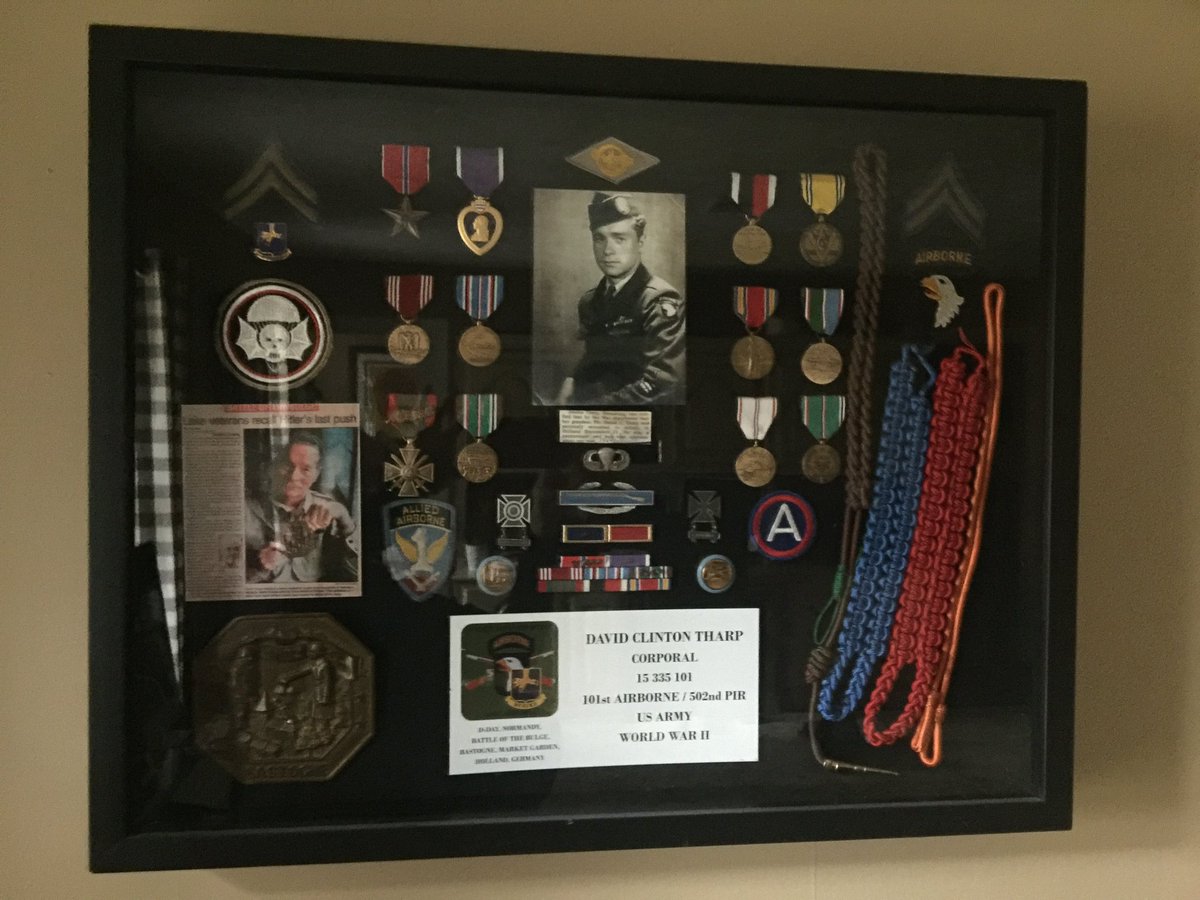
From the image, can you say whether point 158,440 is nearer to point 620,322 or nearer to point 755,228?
point 620,322

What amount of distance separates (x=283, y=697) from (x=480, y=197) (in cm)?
34

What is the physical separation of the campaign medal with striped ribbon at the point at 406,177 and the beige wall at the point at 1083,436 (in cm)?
11

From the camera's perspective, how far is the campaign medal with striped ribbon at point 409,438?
56 centimetres

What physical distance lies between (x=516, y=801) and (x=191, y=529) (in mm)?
271

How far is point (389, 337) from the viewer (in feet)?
1.86

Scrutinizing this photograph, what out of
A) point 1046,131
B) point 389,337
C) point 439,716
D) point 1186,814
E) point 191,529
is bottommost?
point 1186,814

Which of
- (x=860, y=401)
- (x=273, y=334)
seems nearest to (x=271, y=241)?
(x=273, y=334)

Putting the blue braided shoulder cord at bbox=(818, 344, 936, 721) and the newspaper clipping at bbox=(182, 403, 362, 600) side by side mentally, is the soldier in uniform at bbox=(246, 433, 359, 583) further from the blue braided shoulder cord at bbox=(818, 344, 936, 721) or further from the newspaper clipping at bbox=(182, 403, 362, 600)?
the blue braided shoulder cord at bbox=(818, 344, 936, 721)

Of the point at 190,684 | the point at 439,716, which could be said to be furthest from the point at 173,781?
Answer: the point at 439,716

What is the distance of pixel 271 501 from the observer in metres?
0.55

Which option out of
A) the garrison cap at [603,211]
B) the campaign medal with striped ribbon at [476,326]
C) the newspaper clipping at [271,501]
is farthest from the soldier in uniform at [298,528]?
the garrison cap at [603,211]

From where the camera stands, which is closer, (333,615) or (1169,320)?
(333,615)

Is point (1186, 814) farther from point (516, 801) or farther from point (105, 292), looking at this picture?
point (105, 292)

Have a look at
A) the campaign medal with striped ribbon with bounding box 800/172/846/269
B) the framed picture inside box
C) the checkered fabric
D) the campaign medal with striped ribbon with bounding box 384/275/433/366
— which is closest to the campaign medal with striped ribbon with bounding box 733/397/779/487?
the framed picture inside box
